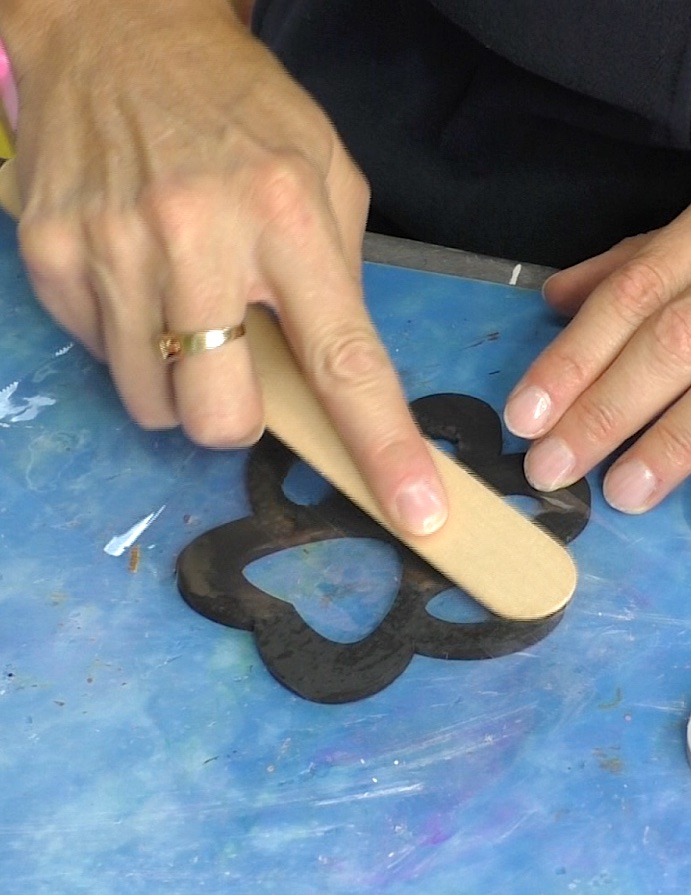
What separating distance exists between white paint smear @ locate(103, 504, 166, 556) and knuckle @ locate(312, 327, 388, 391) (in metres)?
0.18

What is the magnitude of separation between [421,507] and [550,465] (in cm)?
12

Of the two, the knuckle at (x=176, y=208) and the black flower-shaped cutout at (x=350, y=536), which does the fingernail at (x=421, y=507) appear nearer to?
the black flower-shaped cutout at (x=350, y=536)

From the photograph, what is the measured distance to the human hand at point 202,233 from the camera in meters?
0.60

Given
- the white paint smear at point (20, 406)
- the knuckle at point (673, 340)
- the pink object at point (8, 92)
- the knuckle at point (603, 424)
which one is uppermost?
the knuckle at point (673, 340)

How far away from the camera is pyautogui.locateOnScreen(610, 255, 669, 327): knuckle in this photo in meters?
0.71

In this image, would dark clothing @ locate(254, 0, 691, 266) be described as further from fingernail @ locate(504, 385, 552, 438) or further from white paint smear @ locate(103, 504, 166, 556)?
white paint smear @ locate(103, 504, 166, 556)

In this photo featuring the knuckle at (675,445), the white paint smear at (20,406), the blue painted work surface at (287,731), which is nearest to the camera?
the blue painted work surface at (287,731)

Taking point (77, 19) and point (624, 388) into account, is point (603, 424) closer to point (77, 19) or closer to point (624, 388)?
point (624, 388)

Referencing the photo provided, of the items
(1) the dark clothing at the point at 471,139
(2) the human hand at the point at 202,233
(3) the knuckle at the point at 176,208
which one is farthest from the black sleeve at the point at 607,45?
(3) the knuckle at the point at 176,208

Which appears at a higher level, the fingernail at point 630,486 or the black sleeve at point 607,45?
the black sleeve at point 607,45

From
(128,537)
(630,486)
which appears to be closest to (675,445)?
(630,486)

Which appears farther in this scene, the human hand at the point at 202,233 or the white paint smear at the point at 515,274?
the white paint smear at the point at 515,274

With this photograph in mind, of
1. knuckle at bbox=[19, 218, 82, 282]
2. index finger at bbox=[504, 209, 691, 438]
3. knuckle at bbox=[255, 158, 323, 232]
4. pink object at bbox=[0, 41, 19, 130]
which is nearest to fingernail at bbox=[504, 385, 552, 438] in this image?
index finger at bbox=[504, 209, 691, 438]

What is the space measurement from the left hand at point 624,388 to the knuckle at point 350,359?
145mm
